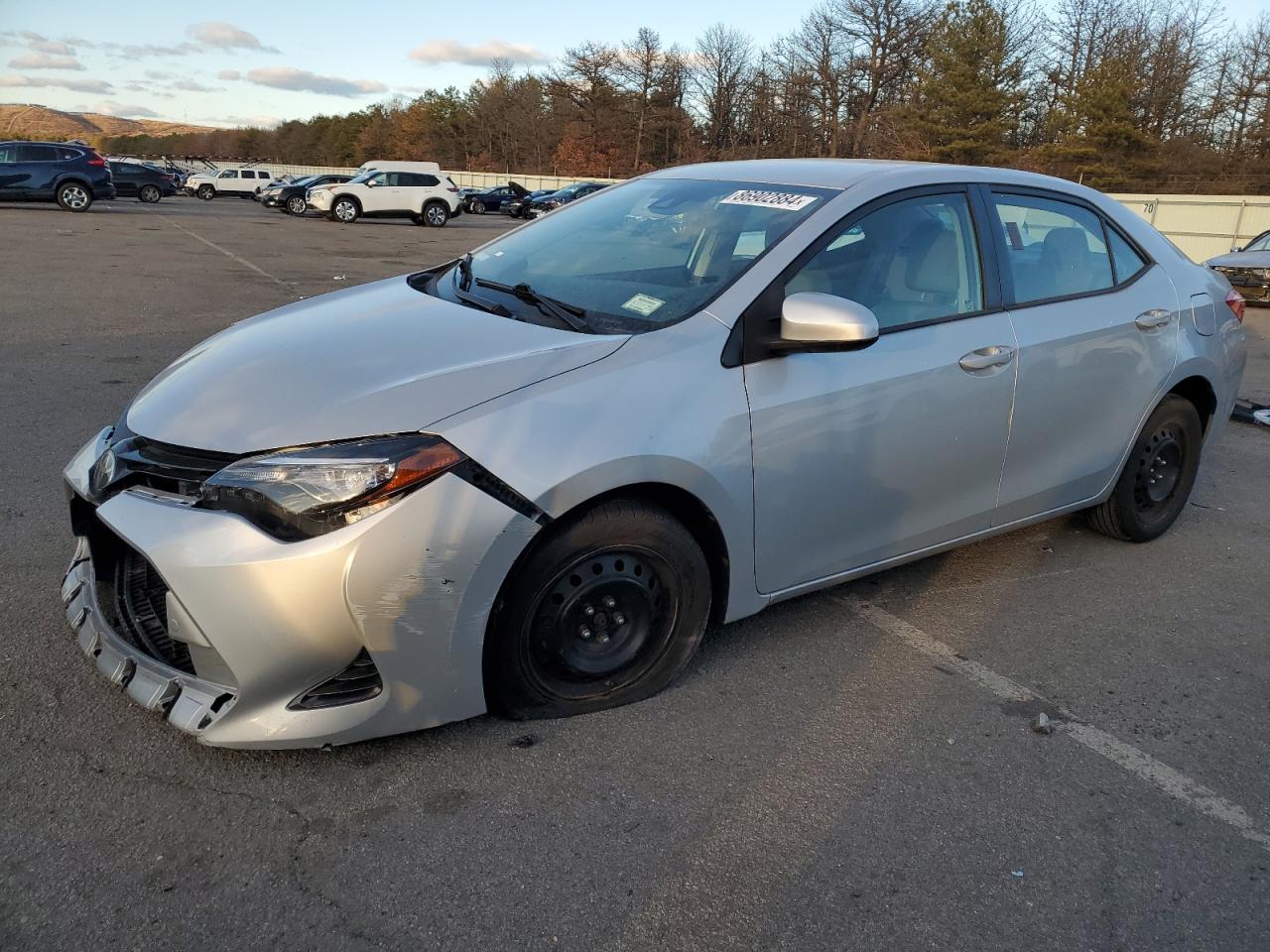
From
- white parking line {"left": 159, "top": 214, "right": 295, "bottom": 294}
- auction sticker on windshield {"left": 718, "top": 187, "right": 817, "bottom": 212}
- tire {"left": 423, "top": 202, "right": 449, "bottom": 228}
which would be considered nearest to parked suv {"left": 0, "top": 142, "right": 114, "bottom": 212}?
white parking line {"left": 159, "top": 214, "right": 295, "bottom": 294}

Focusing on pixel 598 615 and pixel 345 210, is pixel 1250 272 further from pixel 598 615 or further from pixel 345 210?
pixel 345 210

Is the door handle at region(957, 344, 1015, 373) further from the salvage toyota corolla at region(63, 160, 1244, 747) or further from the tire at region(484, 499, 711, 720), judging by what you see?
the tire at region(484, 499, 711, 720)

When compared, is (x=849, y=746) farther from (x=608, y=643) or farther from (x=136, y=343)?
(x=136, y=343)

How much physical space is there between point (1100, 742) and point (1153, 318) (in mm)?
2095

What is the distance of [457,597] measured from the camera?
8.36 feet

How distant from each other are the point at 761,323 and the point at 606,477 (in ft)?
2.50

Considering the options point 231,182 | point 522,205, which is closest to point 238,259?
point 522,205

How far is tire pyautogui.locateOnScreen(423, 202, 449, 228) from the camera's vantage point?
3441 cm

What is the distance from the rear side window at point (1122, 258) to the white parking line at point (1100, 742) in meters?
1.84

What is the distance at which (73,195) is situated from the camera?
91.0 feet

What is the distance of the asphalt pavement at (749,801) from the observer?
86.5 inches

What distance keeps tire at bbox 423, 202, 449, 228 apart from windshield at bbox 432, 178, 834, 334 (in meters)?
32.0

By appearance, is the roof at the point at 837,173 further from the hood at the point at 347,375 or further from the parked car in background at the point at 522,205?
the parked car in background at the point at 522,205

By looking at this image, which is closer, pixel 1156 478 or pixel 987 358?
pixel 987 358
